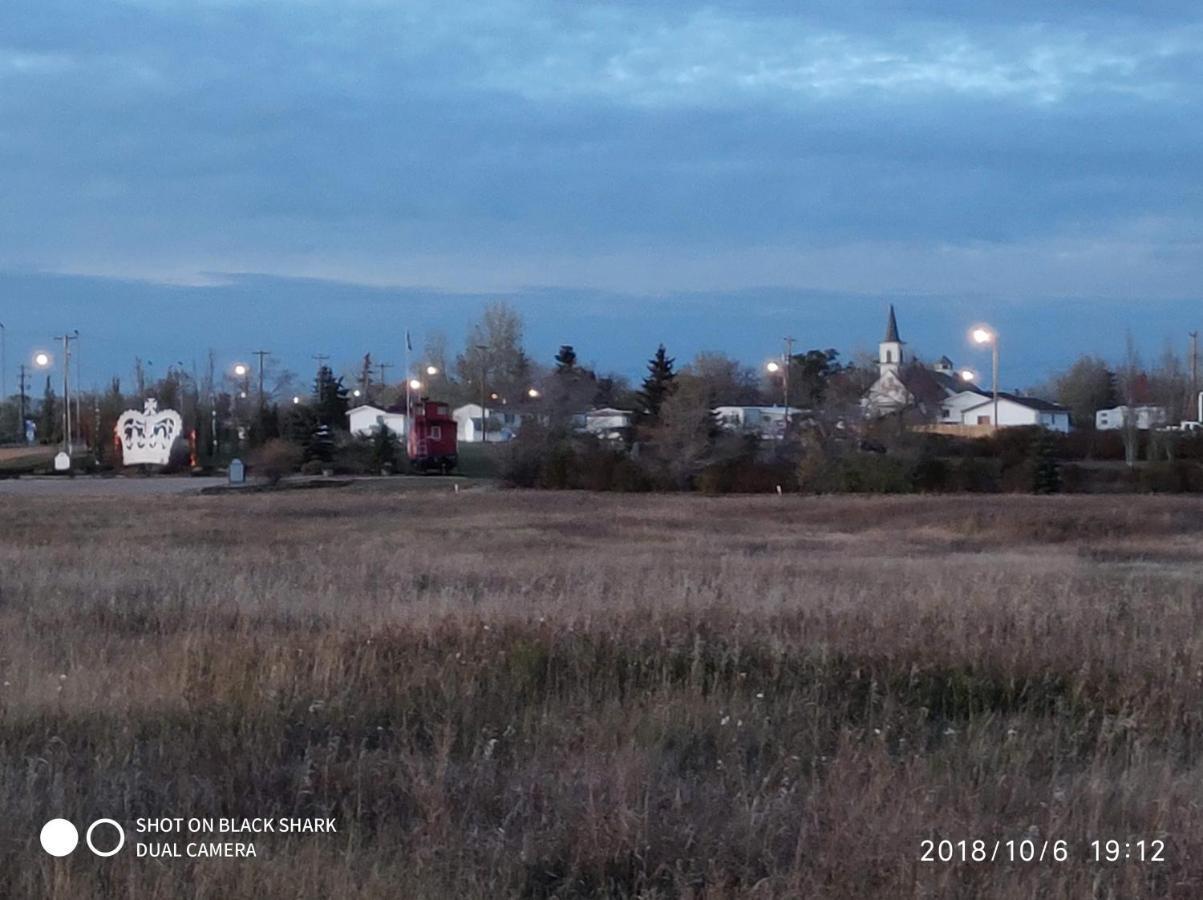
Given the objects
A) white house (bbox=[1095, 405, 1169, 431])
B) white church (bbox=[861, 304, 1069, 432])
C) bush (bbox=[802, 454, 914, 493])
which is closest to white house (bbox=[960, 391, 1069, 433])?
white church (bbox=[861, 304, 1069, 432])

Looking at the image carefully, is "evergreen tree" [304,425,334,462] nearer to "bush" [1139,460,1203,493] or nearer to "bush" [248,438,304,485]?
"bush" [248,438,304,485]

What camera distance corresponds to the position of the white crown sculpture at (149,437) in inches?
2950

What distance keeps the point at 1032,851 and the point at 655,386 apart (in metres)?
79.7

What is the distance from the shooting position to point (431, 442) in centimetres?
7288

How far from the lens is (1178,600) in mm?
12188

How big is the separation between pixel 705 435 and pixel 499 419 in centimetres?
4618

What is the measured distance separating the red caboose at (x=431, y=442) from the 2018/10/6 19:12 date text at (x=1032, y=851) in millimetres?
68131

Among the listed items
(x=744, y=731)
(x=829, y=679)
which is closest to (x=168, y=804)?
(x=744, y=731)

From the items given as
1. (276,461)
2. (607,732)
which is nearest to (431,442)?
(276,461)

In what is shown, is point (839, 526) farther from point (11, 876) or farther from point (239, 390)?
point (239, 390)

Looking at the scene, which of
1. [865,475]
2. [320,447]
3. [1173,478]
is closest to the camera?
[1173,478]

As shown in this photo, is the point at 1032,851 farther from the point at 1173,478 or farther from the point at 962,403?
the point at 962,403

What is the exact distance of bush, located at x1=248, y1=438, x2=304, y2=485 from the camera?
6433 cm

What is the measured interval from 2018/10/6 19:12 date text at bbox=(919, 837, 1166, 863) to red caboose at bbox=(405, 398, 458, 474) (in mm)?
68131
